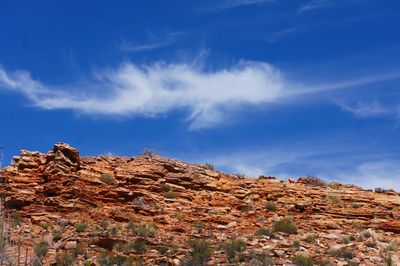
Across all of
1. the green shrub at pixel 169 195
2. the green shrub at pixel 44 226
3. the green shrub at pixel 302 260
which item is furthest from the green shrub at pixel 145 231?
the green shrub at pixel 302 260

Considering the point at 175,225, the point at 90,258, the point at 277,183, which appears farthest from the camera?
the point at 277,183

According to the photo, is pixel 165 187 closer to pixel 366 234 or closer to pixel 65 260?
pixel 366 234

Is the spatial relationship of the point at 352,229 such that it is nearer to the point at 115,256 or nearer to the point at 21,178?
the point at 115,256

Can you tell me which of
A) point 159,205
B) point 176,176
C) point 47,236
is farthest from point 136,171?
point 47,236

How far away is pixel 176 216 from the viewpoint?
81.4ft

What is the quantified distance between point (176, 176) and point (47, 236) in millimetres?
9230

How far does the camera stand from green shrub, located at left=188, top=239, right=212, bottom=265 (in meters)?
19.4

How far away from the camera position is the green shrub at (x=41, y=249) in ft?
64.0

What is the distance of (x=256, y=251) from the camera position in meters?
20.7

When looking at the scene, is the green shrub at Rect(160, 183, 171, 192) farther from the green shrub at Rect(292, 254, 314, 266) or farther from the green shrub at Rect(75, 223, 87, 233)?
the green shrub at Rect(292, 254, 314, 266)

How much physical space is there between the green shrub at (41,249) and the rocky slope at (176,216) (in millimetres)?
40

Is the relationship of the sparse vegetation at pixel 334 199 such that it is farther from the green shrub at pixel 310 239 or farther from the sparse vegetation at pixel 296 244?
the sparse vegetation at pixel 296 244

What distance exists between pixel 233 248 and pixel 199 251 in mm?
1084

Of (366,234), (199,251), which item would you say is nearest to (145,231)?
(199,251)
